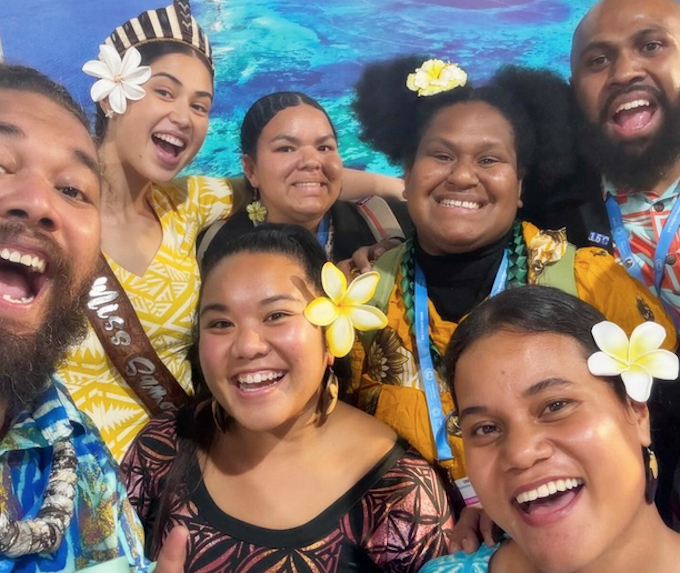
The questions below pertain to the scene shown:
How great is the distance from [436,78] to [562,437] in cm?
139

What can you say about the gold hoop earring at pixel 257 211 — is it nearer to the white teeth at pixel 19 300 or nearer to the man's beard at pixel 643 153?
the white teeth at pixel 19 300

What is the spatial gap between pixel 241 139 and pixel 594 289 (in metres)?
1.39

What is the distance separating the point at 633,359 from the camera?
1.45 metres

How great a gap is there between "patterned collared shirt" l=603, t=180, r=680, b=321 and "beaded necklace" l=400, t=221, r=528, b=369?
0.37 m

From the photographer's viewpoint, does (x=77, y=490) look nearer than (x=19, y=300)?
Yes

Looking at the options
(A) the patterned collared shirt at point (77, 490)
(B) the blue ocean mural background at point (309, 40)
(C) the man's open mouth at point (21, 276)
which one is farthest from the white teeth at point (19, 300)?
(B) the blue ocean mural background at point (309, 40)

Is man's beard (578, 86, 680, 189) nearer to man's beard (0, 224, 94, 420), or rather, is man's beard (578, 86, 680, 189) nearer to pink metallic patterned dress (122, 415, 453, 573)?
pink metallic patterned dress (122, 415, 453, 573)

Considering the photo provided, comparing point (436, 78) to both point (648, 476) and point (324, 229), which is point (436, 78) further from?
point (648, 476)

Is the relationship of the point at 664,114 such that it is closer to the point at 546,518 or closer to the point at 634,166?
the point at 634,166

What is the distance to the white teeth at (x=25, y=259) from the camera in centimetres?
161

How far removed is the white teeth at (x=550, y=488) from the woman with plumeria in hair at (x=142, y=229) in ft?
4.58

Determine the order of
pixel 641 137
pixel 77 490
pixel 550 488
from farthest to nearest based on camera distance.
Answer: pixel 641 137, pixel 77 490, pixel 550 488

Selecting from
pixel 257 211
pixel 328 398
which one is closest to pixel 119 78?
pixel 257 211

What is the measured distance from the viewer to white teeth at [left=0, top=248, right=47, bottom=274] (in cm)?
161
